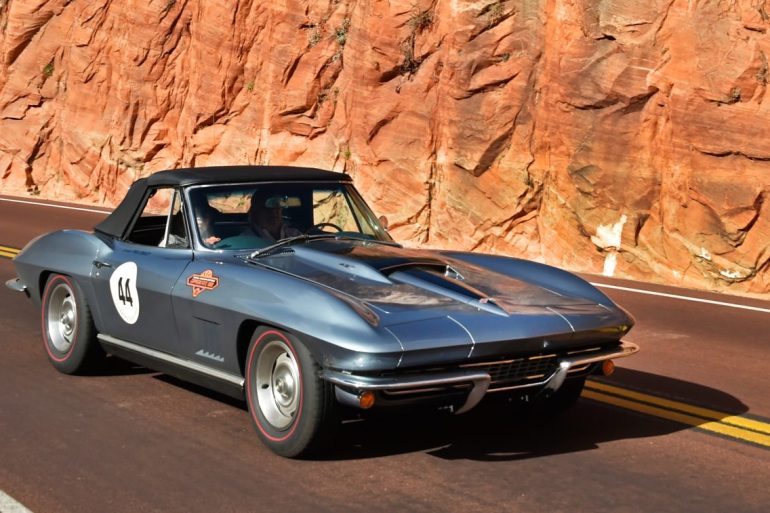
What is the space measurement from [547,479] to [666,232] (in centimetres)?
1040

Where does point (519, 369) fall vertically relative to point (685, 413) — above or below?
above

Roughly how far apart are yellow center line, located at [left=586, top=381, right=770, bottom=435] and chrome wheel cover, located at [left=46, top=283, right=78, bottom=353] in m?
3.53

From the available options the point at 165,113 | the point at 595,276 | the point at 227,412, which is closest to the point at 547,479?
the point at 227,412

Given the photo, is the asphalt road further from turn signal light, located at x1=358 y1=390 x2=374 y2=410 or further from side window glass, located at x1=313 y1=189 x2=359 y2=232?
side window glass, located at x1=313 y1=189 x2=359 y2=232

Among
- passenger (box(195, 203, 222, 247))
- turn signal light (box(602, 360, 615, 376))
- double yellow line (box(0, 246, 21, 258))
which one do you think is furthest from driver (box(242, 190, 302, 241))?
double yellow line (box(0, 246, 21, 258))

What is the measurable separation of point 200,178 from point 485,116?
37.4 ft

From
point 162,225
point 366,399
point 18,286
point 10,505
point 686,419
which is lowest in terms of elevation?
point 10,505

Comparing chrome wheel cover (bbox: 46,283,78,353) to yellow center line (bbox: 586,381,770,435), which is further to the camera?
chrome wheel cover (bbox: 46,283,78,353)

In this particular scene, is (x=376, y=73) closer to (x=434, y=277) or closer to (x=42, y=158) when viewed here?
(x=42, y=158)

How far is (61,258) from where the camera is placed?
7598mm

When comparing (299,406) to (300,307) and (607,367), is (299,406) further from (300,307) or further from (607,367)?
(607,367)

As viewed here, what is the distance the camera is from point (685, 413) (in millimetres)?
6680

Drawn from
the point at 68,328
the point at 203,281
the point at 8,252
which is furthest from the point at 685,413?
the point at 8,252

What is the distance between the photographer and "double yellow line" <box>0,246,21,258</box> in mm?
14031
